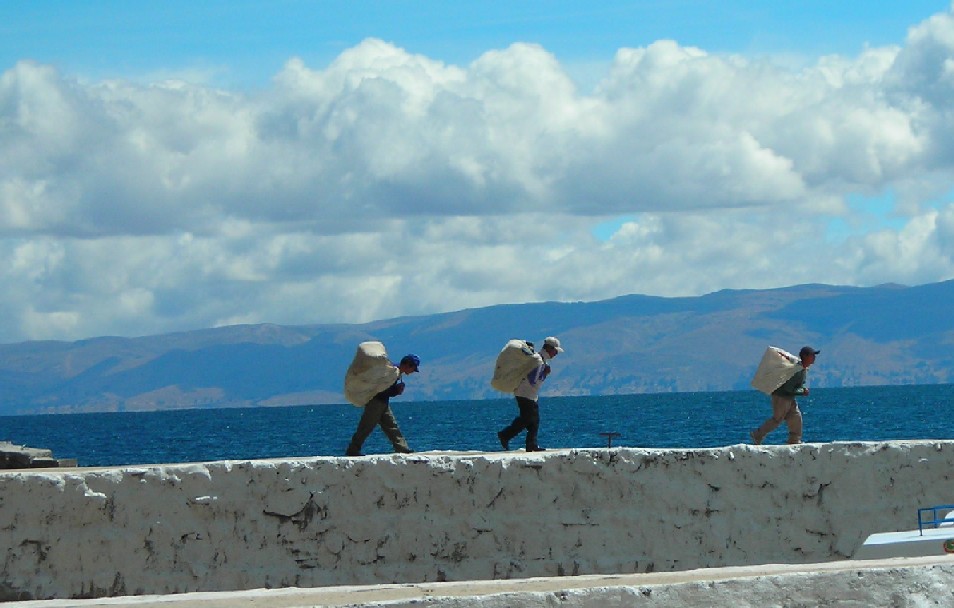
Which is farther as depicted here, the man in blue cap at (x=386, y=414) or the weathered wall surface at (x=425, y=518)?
the man in blue cap at (x=386, y=414)

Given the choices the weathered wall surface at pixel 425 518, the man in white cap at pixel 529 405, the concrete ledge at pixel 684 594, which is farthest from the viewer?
the man in white cap at pixel 529 405

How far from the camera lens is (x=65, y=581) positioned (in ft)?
30.5

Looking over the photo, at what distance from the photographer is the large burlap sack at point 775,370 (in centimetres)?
1338

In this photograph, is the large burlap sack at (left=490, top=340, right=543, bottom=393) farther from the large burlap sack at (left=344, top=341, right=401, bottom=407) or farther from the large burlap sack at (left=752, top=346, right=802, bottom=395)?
the large burlap sack at (left=752, top=346, right=802, bottom=395)

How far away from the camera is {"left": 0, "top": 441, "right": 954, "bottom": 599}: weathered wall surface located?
30.8 ft

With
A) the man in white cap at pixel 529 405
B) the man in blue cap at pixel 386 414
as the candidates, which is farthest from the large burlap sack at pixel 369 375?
the man in white cap at pixel 529 405

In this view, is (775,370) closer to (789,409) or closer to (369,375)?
(789,409)

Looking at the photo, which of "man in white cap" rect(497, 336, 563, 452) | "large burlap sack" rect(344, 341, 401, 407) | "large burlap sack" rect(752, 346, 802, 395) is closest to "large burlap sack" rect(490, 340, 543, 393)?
"man in white cap" rect(497, 336, 563, 452)

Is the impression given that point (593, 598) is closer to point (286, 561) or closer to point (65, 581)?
point (286, 561)

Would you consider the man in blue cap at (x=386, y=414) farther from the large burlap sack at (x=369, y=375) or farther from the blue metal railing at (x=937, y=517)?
the blue metal railing at (x=937, y=517)

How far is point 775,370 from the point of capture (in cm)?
1345

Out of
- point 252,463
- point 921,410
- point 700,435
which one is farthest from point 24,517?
point 921,410

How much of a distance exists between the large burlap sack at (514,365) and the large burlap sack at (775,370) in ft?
7.10

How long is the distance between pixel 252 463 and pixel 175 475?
52cm
